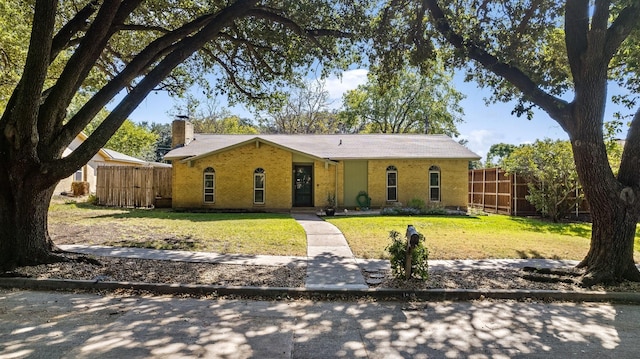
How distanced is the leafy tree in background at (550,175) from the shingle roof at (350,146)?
3197mm

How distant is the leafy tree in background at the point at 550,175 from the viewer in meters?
16.3

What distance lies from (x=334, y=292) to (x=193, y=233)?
22.5 ft

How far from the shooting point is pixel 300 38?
1110cm

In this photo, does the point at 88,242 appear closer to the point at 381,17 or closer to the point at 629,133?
the point at 381,17

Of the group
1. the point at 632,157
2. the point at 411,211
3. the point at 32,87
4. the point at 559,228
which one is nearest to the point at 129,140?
the point at 411,211

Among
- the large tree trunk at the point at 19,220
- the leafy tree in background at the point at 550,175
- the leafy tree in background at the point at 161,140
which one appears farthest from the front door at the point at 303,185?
the leafy tree in background at the point at 161,140

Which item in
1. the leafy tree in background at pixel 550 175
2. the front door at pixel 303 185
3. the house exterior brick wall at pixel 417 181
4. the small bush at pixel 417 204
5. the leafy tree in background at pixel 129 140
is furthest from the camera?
the leafy tree in background at pixel 129 140

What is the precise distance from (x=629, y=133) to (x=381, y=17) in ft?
20.3

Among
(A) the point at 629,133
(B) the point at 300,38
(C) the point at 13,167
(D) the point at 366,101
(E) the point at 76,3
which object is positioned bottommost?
(C) the point at 13,167

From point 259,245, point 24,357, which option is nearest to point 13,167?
point 24,357

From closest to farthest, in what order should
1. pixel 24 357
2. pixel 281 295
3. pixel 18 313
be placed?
pixel 24 357 < pixel 18 313 < pixel 281 295

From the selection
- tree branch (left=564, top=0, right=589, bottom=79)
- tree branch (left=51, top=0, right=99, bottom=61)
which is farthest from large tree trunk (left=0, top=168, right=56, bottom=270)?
tree branch (left=564, top=0, right=589, bottom=79)

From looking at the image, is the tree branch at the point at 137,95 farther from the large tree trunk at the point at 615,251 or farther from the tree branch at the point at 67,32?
the large tree trunk at the point at 615,251

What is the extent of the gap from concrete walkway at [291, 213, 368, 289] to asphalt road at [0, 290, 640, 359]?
2.11 ft
